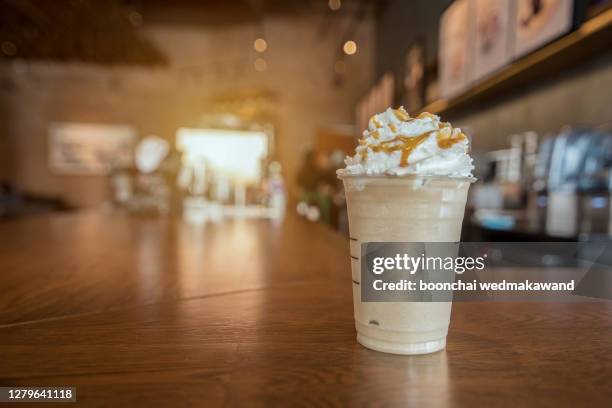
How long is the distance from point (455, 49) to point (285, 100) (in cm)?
523

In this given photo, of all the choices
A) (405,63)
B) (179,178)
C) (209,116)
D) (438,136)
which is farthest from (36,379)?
(209,116)

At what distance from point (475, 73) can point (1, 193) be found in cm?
745

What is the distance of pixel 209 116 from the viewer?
8.34 meters

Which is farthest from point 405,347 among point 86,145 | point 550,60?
point 86,145

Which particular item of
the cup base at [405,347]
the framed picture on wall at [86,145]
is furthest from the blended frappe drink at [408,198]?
the framed picture on wall at [86,145]

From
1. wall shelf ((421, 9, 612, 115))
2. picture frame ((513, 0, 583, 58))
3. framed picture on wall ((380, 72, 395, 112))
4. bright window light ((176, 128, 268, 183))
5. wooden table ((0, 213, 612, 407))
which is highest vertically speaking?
framed picture on wall ((380, 72, 395, 112))

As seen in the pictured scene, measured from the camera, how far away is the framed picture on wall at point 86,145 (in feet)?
27.1

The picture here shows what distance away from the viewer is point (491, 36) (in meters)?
2.78

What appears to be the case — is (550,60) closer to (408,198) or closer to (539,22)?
(539,22)

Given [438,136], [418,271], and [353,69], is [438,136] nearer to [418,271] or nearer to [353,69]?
[418,271]

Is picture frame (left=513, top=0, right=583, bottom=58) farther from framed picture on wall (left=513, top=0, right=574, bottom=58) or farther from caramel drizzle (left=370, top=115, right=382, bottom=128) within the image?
caramel drizzle (left=370, top=115, right=382, bottom=128)

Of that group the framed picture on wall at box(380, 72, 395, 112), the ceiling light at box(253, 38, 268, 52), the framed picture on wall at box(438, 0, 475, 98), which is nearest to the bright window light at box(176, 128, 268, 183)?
the ceiling light at box(253, 38, 268, 52)

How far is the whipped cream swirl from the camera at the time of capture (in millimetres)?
439

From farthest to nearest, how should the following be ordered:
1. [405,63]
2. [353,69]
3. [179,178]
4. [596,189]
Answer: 1. [353,69]
2. [405,63]
3. [179,178]
4. [596,189]
